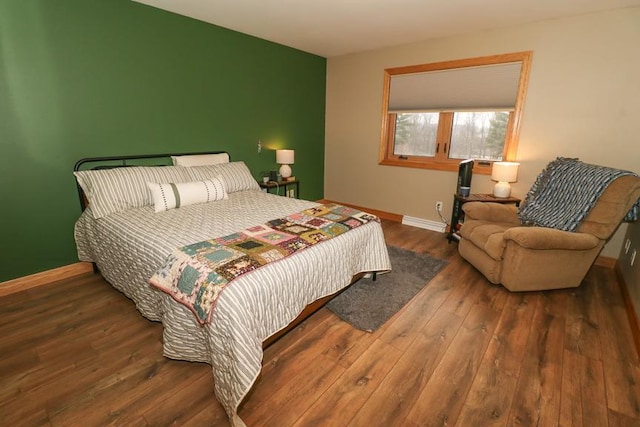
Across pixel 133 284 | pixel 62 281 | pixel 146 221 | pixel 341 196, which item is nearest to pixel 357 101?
Result: pixel 341 196

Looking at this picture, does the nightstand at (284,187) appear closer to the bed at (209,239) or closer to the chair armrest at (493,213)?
the bed at (209,239)

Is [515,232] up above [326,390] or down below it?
above

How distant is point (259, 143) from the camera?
13.9 feet

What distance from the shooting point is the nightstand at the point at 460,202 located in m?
3.43

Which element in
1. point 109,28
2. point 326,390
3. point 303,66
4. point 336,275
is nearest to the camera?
point 326,390

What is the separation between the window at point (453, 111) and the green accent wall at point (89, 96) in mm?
2030

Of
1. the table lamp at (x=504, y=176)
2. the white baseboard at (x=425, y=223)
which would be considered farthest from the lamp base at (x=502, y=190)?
the white baseboard at (x=425, y=223)

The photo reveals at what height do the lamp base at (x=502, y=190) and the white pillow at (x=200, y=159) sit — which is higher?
the white pillow at (x=200, y=159)

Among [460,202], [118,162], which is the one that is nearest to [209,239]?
[118,162]

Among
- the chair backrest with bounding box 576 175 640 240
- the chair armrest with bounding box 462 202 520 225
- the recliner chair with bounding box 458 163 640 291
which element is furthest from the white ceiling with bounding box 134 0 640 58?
the chair armrest with bounding box 462 202 520 225

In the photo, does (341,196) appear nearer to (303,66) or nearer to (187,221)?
(303,66)

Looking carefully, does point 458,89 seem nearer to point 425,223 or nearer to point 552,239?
point 425,223

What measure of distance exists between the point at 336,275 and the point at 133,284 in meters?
1.42

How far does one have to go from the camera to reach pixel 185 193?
2.78 metres
